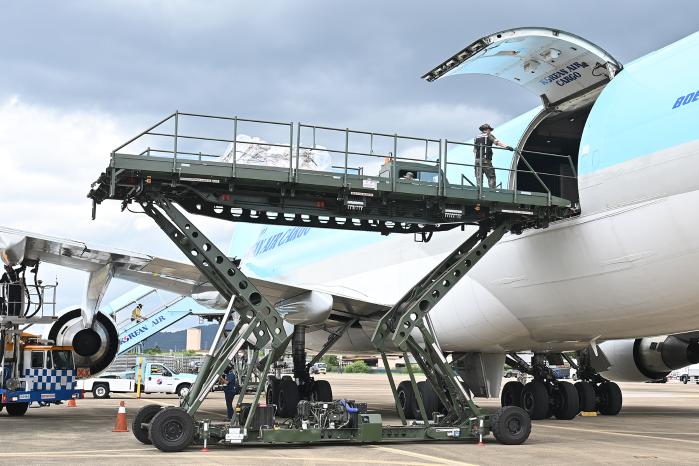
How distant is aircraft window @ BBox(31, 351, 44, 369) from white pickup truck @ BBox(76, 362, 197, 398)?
1283 centimetres

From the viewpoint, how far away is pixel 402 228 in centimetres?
1372

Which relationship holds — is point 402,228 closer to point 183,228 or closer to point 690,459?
point 183,228

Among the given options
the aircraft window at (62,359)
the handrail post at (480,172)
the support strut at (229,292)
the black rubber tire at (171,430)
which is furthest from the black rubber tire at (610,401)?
the aircraft window at (62,359)

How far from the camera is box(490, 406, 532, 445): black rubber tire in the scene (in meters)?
11.5

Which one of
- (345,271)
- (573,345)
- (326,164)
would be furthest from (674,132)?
(345,271)

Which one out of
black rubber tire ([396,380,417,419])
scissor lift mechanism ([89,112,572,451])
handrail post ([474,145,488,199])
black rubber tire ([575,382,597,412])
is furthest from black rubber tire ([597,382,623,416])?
handrail post ([474,145,488,199])

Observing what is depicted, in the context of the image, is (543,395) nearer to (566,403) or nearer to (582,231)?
(566,403)

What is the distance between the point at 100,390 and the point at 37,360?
1347 cm

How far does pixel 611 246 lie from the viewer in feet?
38.1

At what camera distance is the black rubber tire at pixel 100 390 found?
98.9 feet

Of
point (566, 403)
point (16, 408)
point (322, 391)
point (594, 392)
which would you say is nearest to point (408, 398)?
point (566, 403)

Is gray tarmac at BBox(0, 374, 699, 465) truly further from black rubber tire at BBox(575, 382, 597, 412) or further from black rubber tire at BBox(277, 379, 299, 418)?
black rubber tire at BBox(277, 379, 299, 418)

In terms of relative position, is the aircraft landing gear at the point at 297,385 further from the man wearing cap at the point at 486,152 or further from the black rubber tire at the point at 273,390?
the man wearing cap at the point at 486,152

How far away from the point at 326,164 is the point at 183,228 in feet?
7.45
